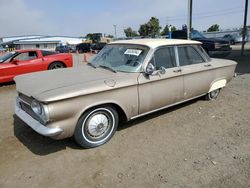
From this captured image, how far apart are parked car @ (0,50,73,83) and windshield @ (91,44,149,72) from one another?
4.81 meters

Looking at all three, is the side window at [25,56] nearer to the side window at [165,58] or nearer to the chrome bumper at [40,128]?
the chrome bumper at [40,128]

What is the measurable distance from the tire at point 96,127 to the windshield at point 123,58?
32.5 inches

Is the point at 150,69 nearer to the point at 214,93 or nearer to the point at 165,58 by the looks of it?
the point at 165,58

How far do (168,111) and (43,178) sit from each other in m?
3.03

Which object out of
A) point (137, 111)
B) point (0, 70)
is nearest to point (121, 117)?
point (137, 111)

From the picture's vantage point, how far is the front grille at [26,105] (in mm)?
3576

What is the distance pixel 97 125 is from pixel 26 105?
1.18 metres

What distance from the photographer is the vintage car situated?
3279 millimetres

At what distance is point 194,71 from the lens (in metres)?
4.92

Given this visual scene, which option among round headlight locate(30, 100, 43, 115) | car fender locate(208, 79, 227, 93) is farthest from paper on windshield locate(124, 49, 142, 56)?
car fender locate(208, 79, 227, 93)

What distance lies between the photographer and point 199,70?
5.04m

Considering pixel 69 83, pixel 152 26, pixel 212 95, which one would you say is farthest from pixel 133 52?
pixel 152 26

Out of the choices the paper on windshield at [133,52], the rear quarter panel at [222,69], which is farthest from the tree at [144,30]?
the paper on windshield at [133,52]

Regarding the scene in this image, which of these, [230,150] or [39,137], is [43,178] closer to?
[39,137]
